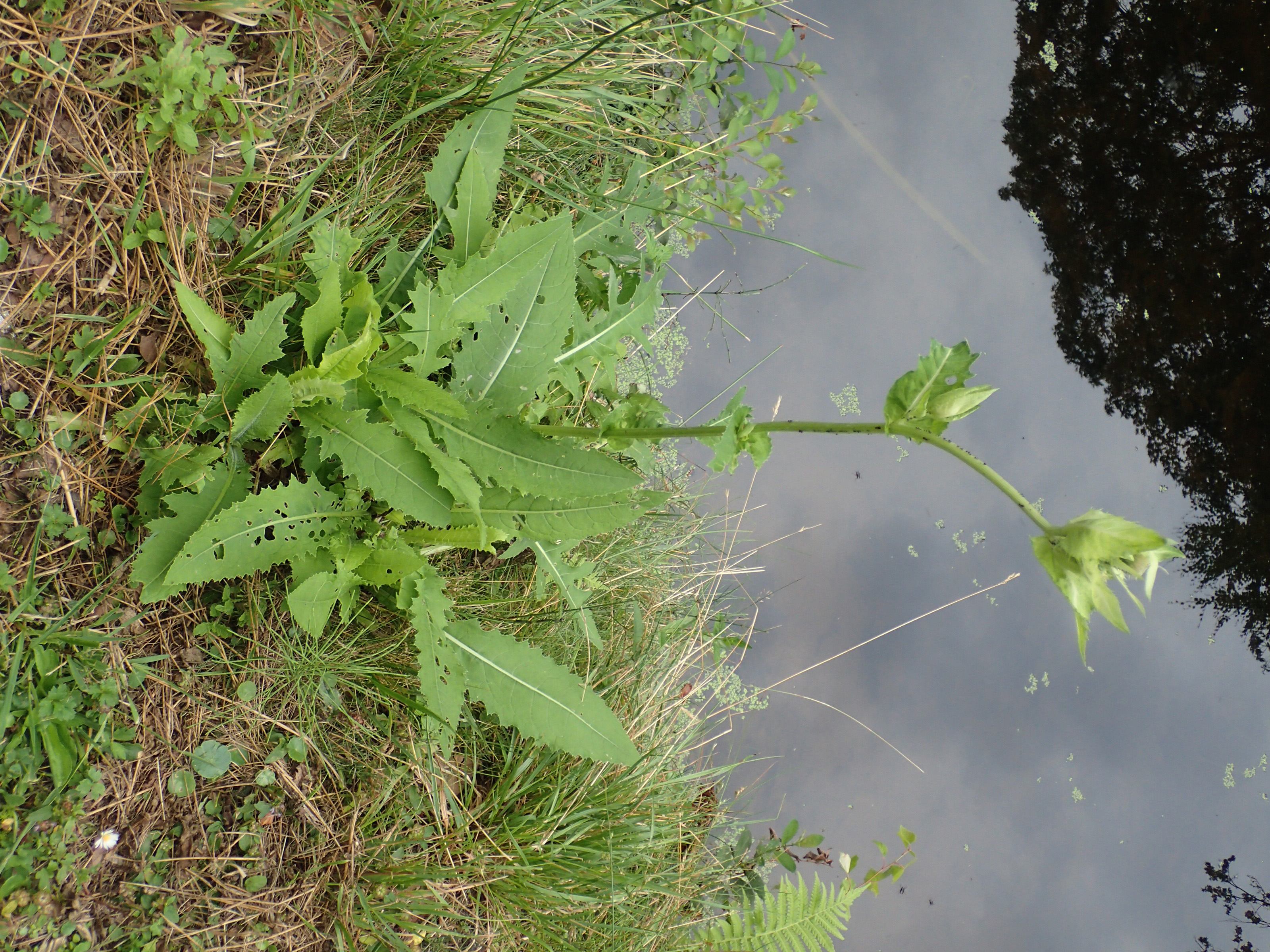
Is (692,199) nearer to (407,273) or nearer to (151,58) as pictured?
(407,273)

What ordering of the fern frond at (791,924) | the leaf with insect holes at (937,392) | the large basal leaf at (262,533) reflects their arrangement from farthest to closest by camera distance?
the fern frond at (791,924), the large basal leaf at (262,533), the leaf with insect holes at (937,392)

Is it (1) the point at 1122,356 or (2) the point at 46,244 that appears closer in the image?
(2) the point at 46,244

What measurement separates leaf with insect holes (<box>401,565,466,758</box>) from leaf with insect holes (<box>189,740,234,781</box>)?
0.50 m

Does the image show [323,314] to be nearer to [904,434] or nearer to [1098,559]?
[904,434]

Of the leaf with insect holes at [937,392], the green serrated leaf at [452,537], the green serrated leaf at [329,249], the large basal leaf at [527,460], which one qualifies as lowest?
the green serrated leaf at [452,537]

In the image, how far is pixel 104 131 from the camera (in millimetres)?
1440

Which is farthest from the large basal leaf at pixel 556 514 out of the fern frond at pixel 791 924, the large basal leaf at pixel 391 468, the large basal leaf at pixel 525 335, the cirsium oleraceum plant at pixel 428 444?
the fern frond at pixel 791 924

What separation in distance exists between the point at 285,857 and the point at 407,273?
1.44 metres

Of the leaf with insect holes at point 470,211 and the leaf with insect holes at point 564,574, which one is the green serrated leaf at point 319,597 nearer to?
the leaf with insect holes at point 564,574

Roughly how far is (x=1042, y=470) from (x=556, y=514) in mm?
1785

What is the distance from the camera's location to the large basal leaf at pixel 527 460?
1.35m

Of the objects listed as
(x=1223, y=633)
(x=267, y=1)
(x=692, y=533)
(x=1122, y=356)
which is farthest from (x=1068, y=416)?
(x=267, y=1)

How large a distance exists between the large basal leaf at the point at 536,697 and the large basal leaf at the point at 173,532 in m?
0.56

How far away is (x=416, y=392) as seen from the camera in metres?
1.37
